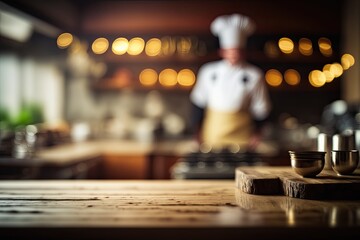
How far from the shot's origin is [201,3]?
638cm

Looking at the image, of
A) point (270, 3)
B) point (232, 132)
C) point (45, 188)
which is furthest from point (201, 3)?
point (45, 188)

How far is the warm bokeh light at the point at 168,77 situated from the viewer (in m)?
6.41

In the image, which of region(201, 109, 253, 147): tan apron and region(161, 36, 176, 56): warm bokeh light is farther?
region(161, 36, 176, 56): warm bokeh light

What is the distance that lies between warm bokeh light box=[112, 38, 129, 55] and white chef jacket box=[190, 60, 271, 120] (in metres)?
1.57

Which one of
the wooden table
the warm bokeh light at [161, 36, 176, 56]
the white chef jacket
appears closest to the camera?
the wooden table

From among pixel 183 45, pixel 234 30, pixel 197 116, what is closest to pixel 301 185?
pixel 234 30

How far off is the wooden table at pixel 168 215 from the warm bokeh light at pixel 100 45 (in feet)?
14.4

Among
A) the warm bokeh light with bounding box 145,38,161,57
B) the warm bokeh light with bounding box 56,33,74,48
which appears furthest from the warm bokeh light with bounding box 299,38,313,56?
the warm bokeh light with bounding box 56,33,74,48

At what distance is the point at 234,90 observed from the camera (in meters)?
5.04

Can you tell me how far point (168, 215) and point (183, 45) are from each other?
4.92m

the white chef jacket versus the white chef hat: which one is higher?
the white chef hat

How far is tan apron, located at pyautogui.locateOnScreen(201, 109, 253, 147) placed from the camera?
16.9 ft

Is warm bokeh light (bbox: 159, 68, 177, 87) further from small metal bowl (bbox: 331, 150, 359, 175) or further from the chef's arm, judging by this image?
small metal bowl (bbox: 331, 150, 359, 175)
